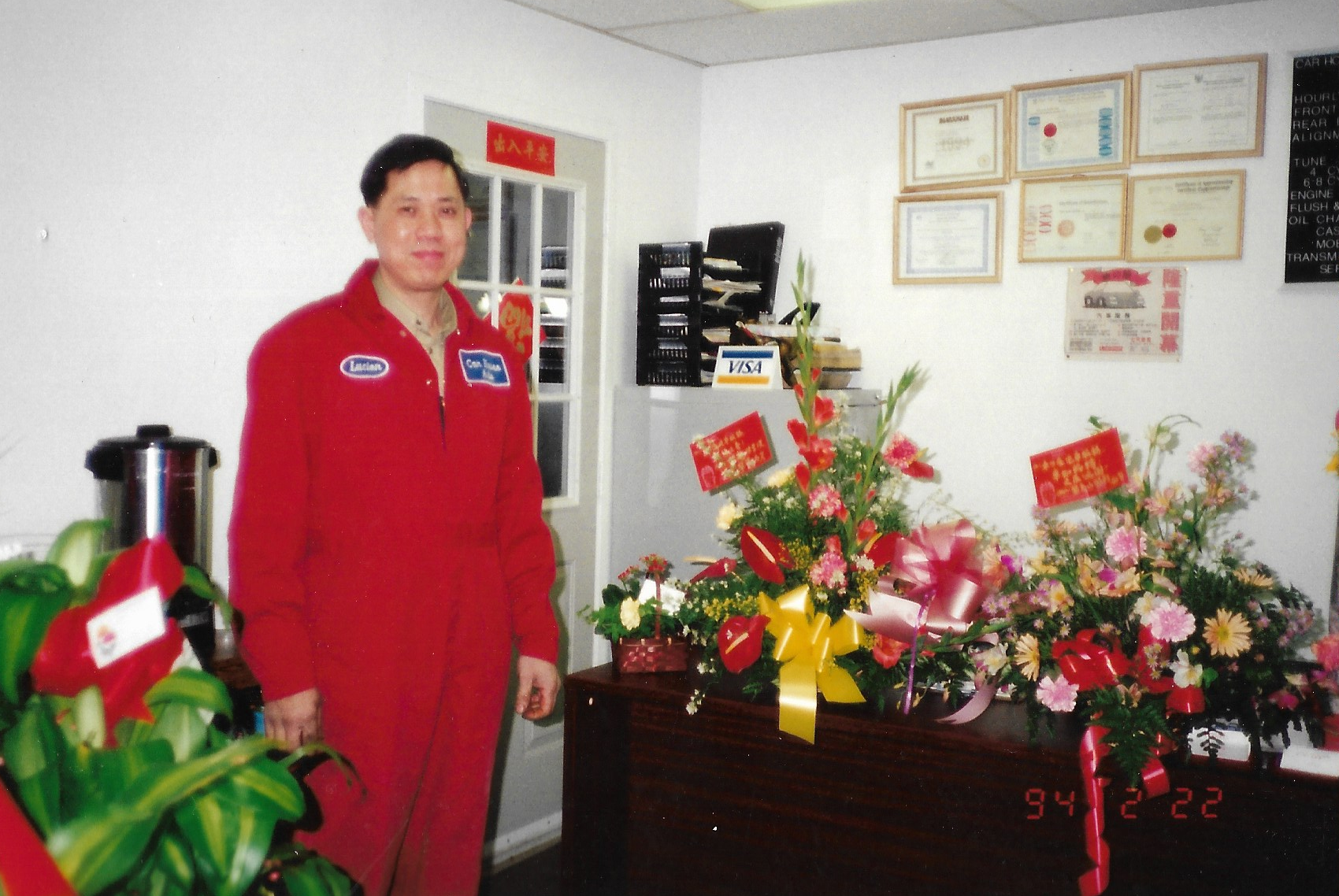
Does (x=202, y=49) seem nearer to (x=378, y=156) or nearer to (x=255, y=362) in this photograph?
(x=378, y=156)

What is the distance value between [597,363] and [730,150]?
37.7 inches

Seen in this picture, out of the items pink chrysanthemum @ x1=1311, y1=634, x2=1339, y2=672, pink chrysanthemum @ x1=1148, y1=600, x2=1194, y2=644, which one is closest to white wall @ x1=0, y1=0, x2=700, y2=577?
pink chrysanthemum @ x1=1148, y1=600, x2=1194, y2=644

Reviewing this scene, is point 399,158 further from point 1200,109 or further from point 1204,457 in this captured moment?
point 1200,109

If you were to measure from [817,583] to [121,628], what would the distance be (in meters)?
1.43

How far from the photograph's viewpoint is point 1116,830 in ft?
5.75

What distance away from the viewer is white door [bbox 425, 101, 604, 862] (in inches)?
132

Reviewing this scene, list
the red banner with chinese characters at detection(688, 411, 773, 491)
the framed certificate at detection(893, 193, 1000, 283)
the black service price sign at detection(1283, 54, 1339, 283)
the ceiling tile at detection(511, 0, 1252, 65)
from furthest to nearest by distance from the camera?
the framed certificate at detection(893, 193, 1000, 283)
the ceiling tile at detection(511, 0, 1252, 65)
the black service price sign at detection(1283, 54, 1339, 283)
the red banner with chinese characters at detection(688, 411, 773, 491)

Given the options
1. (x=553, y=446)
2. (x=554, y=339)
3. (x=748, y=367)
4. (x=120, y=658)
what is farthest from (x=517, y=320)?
(x=120, y=658)

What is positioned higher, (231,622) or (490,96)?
(490,96)

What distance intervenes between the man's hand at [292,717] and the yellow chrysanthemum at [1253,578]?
151cm

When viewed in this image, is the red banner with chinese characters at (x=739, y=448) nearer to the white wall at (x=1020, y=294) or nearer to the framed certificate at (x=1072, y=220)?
the white wall at (x=1020, y=294)

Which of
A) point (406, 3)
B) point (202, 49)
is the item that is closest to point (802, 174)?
point (406, 3)

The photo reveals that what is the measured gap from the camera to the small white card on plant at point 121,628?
2.25 ft

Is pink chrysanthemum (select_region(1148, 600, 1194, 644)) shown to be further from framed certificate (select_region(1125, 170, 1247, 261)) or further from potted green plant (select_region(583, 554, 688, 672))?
framed certificate (select_region(1125, 170, 1247, 261))
